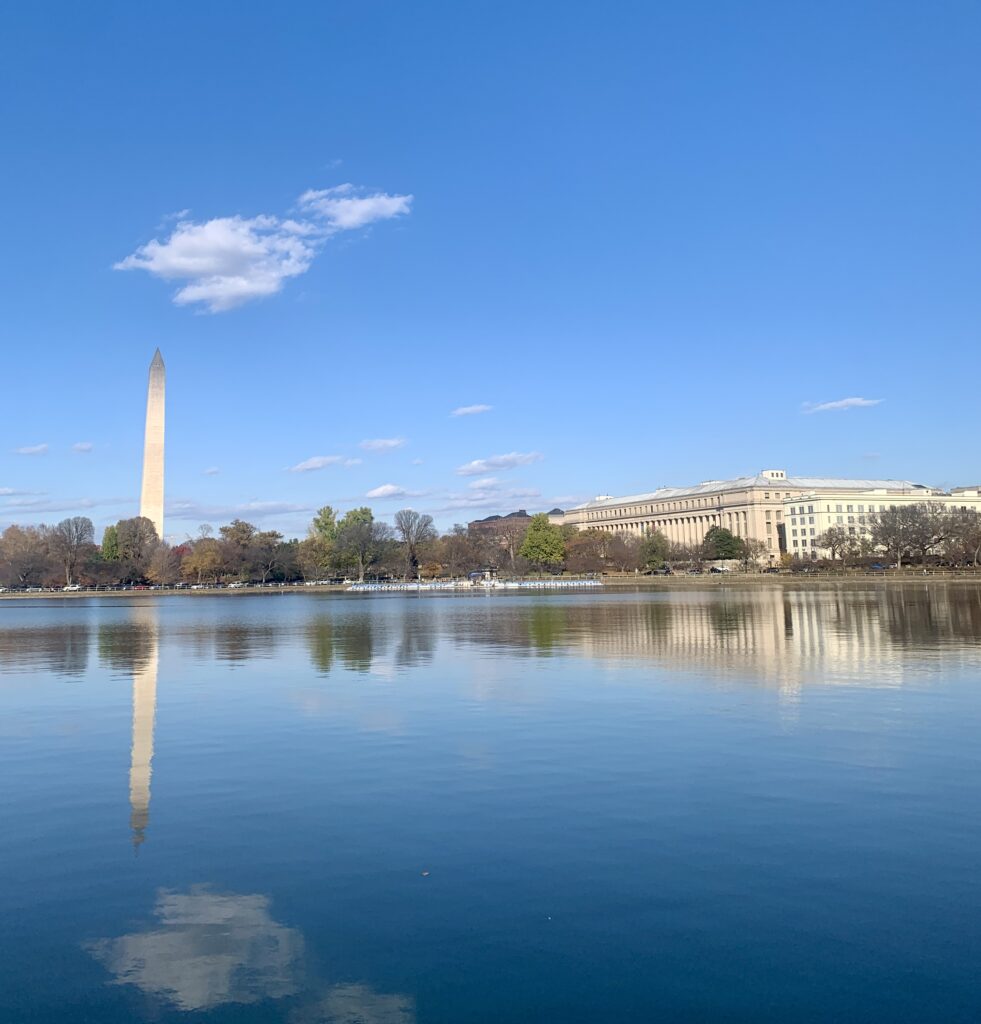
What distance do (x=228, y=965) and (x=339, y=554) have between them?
13948 centimetres

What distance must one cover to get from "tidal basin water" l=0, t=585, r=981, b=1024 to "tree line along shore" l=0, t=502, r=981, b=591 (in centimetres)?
10219

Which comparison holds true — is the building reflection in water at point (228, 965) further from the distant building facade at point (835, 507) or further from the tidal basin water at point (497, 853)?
the distant building facade at point (835, 507)

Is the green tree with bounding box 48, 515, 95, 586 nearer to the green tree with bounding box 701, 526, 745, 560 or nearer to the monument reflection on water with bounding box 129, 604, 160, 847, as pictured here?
the green tree with bounding box 701, 526, 745, 560

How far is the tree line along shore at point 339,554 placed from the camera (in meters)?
132

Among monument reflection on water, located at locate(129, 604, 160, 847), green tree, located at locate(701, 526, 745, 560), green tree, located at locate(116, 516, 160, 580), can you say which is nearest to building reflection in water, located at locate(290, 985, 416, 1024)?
monument reflection on water, located at locate(129, 604, 160, 847)

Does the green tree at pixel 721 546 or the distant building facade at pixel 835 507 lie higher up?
the distant building facade at pixel 835 507

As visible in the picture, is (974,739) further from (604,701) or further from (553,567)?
(553,567)

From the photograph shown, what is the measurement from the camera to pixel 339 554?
144 metres

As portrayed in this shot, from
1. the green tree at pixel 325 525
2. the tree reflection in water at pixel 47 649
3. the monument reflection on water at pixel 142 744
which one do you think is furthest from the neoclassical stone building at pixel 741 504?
the monument reflection on water at pixel 142 744

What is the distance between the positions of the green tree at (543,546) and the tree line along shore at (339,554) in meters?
0.16

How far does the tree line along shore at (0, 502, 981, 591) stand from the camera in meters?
132

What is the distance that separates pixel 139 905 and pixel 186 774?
15.3 feet

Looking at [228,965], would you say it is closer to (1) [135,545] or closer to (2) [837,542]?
(2) [837,542]

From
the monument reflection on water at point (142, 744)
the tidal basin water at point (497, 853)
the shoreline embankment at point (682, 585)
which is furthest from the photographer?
the shoreline embankment at point (682, 585)
